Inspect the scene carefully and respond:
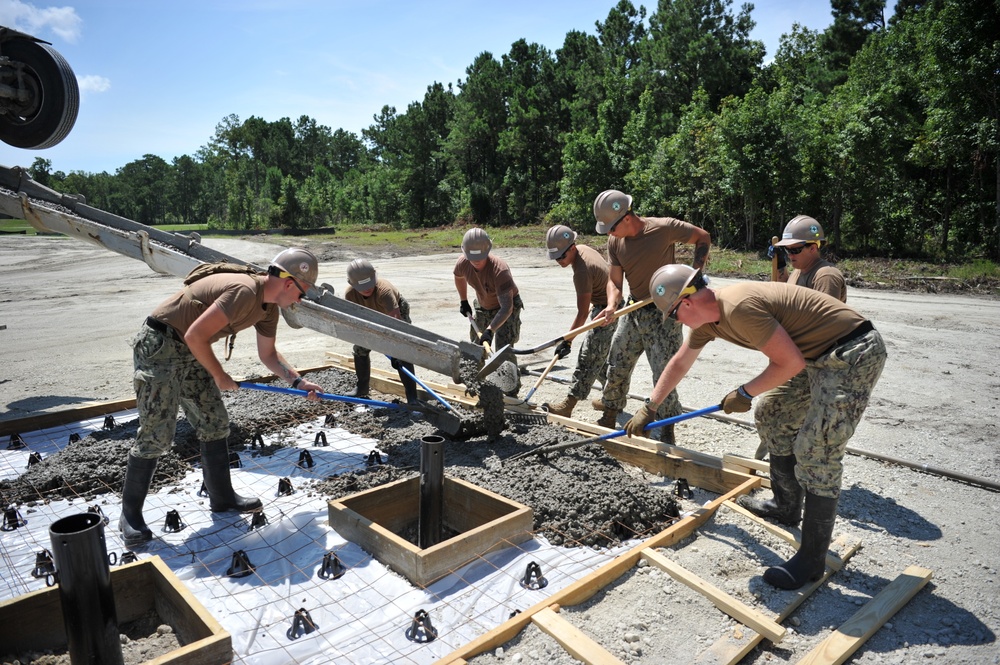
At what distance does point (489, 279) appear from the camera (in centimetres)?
575

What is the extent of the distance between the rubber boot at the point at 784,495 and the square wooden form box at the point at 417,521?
Answer: 55.4 inches

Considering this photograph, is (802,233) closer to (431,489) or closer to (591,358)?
(591,358)

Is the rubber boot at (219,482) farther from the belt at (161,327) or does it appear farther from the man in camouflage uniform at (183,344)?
the belt at (161,327)

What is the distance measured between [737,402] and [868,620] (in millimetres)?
1067

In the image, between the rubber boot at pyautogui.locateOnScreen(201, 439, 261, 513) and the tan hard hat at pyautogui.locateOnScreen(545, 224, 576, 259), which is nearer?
the rubber boot at pyautogui.locateOnScreen(201, 439, 261, 513)

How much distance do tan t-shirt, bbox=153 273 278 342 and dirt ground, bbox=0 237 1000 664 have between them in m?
1.77

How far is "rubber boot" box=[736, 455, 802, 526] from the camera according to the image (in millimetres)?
3500

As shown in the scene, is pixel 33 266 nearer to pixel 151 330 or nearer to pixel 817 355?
pixel 151 330

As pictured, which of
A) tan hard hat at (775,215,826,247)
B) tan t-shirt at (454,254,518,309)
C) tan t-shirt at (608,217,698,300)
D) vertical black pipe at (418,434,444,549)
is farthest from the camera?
tan t-shirt at (454,254,518,309)

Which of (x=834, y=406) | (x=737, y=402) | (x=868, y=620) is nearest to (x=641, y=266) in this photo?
(x=737, y=402)

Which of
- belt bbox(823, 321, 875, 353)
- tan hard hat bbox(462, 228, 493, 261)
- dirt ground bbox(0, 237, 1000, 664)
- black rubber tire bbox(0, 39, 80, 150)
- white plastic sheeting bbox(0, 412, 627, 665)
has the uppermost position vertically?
black rubber tire bbox(0, 39, 80, 150)

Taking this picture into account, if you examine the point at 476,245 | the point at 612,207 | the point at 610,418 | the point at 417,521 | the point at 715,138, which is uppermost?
the point at 715,138

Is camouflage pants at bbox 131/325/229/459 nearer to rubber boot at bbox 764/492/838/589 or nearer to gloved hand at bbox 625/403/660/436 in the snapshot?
gloved hand at bbox 625/403/660/436

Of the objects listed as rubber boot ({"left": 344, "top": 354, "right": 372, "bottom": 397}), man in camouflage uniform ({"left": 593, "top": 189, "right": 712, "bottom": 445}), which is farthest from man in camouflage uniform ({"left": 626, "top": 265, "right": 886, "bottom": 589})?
rubber boot ({"left": 344, "top": 354, "right": 372, "bottom": 397})
